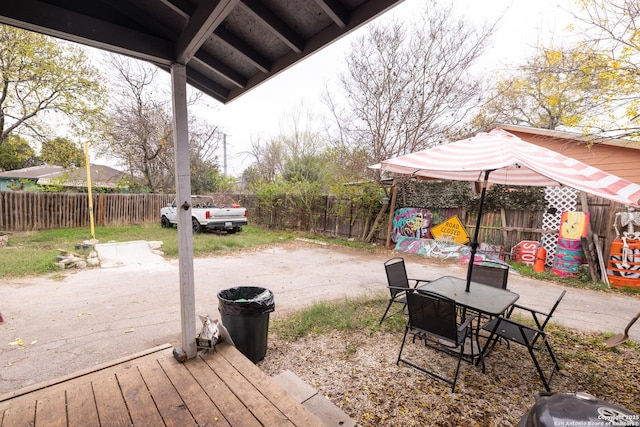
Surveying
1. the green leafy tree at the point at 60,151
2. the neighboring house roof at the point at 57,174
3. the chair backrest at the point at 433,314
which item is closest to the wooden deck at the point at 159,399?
the chair backrest at the point at 433,314

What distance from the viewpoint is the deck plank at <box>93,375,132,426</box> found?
1.68m

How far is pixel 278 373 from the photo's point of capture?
2600mm

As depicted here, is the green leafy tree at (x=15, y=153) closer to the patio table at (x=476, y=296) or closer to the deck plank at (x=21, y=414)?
A: the deck plank at (x=21, y=414)

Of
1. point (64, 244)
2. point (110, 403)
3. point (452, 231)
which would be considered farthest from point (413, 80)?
point (64, 244)

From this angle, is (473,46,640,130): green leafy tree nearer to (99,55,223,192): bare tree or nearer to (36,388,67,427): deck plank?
(36,388,67,427): deck plank

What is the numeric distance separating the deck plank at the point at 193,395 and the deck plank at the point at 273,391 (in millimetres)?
306

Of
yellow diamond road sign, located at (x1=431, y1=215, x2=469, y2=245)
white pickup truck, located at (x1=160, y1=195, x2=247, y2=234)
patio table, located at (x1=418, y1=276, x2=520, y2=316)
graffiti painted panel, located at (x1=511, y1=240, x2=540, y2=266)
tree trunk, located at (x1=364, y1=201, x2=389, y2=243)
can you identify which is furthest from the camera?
white pickup truck, located at (x1=160, y1=195, x2=247, y2=234)

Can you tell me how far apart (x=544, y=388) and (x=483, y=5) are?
9659 millimetres

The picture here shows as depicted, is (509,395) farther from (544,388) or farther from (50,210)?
(50,210)

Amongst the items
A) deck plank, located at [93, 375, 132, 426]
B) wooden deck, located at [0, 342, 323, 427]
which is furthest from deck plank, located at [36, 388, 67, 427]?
deck plank, located at [93, 375, 132, 426]

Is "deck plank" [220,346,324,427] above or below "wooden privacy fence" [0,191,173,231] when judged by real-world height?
below

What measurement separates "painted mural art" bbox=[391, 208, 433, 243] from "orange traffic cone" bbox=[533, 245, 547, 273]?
270 cm

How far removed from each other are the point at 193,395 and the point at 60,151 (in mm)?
12277

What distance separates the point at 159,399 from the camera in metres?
1.87
